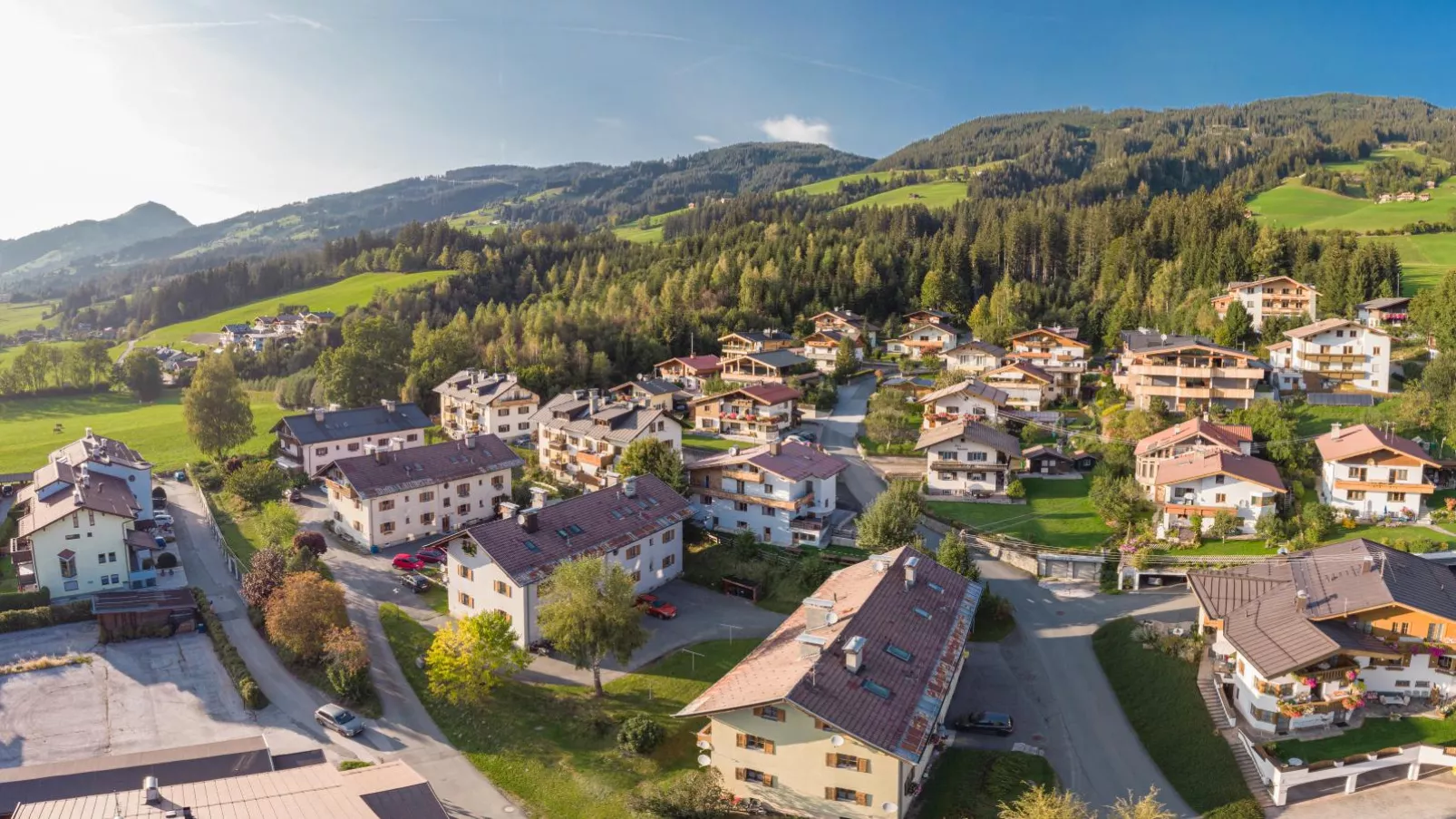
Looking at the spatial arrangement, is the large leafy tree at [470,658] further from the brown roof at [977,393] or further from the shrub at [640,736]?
the brown roof at [977,393]

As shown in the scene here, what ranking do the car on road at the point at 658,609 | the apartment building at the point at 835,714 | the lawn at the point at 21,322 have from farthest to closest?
1. the lawn at the point at 21,322
2. the car on road at the point at 658,609
3. the apartment building at the point at 835,714

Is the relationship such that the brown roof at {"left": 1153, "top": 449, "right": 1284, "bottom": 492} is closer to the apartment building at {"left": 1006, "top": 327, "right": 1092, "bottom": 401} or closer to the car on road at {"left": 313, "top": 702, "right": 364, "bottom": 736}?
the apartment building at {"left": 1006, "top": 327, "right": 1092, "bottom": 401}

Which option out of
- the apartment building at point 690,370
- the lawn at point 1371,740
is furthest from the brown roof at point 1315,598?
the apartment building at point 690,370

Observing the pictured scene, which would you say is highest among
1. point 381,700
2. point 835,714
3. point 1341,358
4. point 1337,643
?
point 1341,358

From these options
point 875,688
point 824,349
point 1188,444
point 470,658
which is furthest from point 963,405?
point 470,658

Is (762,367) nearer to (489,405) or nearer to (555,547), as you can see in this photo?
(489,405)

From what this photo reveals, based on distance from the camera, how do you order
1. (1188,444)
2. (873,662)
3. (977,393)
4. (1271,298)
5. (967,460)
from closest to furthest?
(873,662), (1188,444), (967,460), (977,393), (1271,298)
